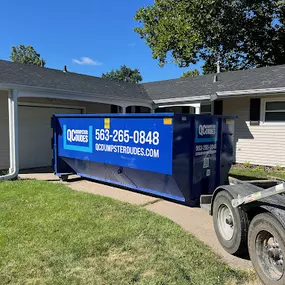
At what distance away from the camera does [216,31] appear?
22172 mm

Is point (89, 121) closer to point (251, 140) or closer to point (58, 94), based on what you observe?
point (58, 94)

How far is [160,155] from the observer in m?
5.80

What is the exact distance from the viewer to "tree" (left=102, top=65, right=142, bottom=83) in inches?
3219

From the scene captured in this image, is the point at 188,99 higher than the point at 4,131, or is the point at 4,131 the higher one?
the point at 188,99

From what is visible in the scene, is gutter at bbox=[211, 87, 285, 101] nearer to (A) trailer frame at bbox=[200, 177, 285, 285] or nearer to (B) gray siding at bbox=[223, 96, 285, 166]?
(B) gray siding at bbox=[223, 96, 285, 166]

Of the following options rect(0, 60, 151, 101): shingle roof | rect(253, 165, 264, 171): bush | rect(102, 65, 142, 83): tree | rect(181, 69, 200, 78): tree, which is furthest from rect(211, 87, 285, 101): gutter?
rect(102, 65, 142, 83): tree

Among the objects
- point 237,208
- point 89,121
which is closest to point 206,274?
point 237,208

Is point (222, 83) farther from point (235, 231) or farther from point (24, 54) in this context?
point (24, 54)

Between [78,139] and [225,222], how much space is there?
515 cm

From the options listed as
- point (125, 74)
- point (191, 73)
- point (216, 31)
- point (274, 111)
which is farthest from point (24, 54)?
point (274, 111)

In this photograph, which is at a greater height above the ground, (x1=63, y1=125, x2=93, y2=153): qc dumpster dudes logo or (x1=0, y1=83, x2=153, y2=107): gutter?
(x1=0, y1=83, x2=153, y2=107): gutter

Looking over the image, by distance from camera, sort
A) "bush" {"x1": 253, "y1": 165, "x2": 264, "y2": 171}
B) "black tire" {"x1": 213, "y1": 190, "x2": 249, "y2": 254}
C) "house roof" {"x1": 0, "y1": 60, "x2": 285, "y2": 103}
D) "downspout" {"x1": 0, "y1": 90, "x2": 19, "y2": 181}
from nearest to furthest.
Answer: "black tire" {"x1": 213, "y1": 190, "x2": 249, "y2": 254}
"downspout" {"x1": 0, "y1": 90, "x2": 19, "y2": 181}
"house roof" {"x1": 0, "y1": 60, "x2": 285, "y2": 103}
"bush" {"x1": 253, "y1": 165, "x2": 264, "y2": 171}

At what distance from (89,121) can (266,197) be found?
5408 millimetres

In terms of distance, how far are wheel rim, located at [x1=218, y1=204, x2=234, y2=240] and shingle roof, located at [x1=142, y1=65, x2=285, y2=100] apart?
7.52 meters
